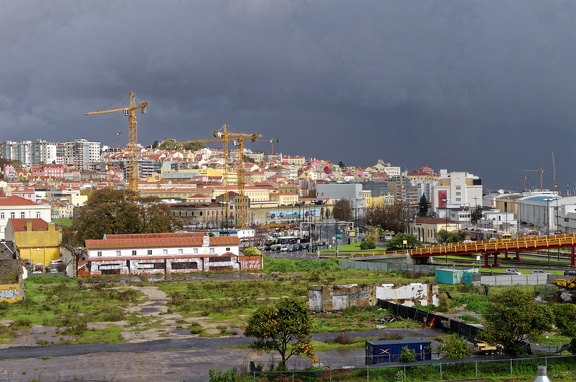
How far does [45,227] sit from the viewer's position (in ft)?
186

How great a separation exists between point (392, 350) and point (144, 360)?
6.72 meters

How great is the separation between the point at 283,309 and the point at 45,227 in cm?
3912

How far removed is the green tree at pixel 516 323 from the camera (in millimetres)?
21453

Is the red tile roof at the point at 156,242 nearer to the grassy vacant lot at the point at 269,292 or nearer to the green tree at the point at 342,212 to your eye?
the grassy vacant lot at the point at 269,292

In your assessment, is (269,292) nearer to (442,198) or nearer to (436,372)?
(436,372)

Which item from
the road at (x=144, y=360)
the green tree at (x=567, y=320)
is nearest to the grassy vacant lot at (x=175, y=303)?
the road at (x=144, y=360)

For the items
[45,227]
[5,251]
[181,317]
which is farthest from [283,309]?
[45,227]

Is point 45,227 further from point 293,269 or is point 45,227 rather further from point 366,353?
point 366,353

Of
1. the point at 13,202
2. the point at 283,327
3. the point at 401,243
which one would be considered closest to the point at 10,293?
the point at 283,327

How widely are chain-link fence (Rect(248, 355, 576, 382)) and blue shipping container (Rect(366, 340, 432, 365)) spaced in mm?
911

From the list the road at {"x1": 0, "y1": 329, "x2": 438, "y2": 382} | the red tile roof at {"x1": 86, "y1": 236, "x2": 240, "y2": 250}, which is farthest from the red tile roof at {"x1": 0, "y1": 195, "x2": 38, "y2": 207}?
the road at {"x1": 0, "y1": 329, "x2": 438, "y2": 382}

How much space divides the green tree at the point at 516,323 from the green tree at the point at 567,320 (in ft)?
1.32

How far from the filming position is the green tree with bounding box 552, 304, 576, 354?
21641 mm

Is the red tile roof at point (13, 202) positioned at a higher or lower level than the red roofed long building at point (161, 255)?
higher
